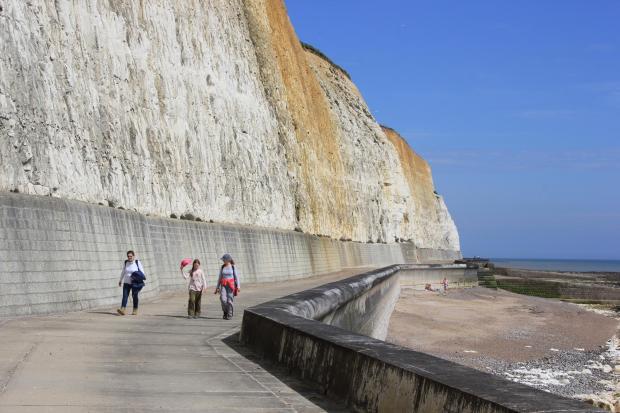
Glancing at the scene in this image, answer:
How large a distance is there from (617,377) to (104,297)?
1289 cm

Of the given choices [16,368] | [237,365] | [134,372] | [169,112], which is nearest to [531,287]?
[169,112]

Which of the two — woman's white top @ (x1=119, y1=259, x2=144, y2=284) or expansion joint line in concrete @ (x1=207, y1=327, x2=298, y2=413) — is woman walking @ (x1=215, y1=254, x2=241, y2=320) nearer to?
woman's white top @ (x1=119, y1=259, x2=144, y2=284)

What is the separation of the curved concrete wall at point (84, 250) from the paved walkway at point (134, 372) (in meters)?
0.95

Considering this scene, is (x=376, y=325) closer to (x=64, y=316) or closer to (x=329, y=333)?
(x=64, y=316)

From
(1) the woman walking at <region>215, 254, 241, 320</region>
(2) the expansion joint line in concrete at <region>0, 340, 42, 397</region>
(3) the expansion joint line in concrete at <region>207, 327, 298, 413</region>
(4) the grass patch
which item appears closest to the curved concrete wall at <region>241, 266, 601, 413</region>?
(3) the expansion joint line in concrete at <region>207, 327, 298, 413</region>

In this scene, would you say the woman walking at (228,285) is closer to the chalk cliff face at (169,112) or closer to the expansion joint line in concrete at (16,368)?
the chalk cliff face at (169,112)

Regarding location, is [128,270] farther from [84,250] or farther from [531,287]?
[531,287]

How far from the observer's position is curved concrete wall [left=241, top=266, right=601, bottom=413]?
15.6 feet

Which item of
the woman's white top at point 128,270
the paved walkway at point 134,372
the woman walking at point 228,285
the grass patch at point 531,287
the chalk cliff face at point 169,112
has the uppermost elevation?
the chalk cliff face at point 169,112

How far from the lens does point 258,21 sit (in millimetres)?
42656

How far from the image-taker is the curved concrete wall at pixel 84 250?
14094mm

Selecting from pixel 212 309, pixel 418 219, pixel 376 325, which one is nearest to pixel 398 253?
pixel 418 219

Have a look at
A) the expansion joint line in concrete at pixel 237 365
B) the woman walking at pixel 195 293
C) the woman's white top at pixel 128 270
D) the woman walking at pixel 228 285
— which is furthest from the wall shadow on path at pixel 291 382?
the woman's white top at pixel 128 270

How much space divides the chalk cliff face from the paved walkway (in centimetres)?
469
